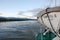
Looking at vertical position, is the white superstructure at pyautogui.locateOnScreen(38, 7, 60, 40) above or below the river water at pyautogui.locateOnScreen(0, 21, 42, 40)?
above

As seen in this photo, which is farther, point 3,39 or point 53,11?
point 3,39

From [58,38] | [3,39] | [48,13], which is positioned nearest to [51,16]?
[48,13]

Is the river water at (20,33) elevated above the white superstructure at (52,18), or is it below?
below

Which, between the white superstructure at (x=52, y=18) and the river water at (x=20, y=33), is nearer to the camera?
the white superstructure at (x=52, y=18)

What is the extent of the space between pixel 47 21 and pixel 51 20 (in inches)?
13.4

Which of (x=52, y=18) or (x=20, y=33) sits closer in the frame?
(x=52, y=18)

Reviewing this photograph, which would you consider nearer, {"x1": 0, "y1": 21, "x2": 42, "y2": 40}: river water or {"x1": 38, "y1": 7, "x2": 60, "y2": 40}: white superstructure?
{"x1": 38, "y1": 7, "x2": 60, "y2": 40}: white superstructure

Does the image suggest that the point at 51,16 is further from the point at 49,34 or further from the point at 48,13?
the point at 49,34

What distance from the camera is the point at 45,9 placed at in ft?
29.7

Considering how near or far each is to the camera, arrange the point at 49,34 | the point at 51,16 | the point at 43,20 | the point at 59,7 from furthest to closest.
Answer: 1. the point at 49,34
2. the point at 43,20
3. the point at 51,16
4. the point at 59,7

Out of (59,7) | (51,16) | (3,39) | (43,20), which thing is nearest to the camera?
(59,7)

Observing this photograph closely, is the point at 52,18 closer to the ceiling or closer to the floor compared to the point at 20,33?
closer to the ceiling

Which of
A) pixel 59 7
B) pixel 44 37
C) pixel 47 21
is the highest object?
pixel 59 7

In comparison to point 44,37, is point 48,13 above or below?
above
